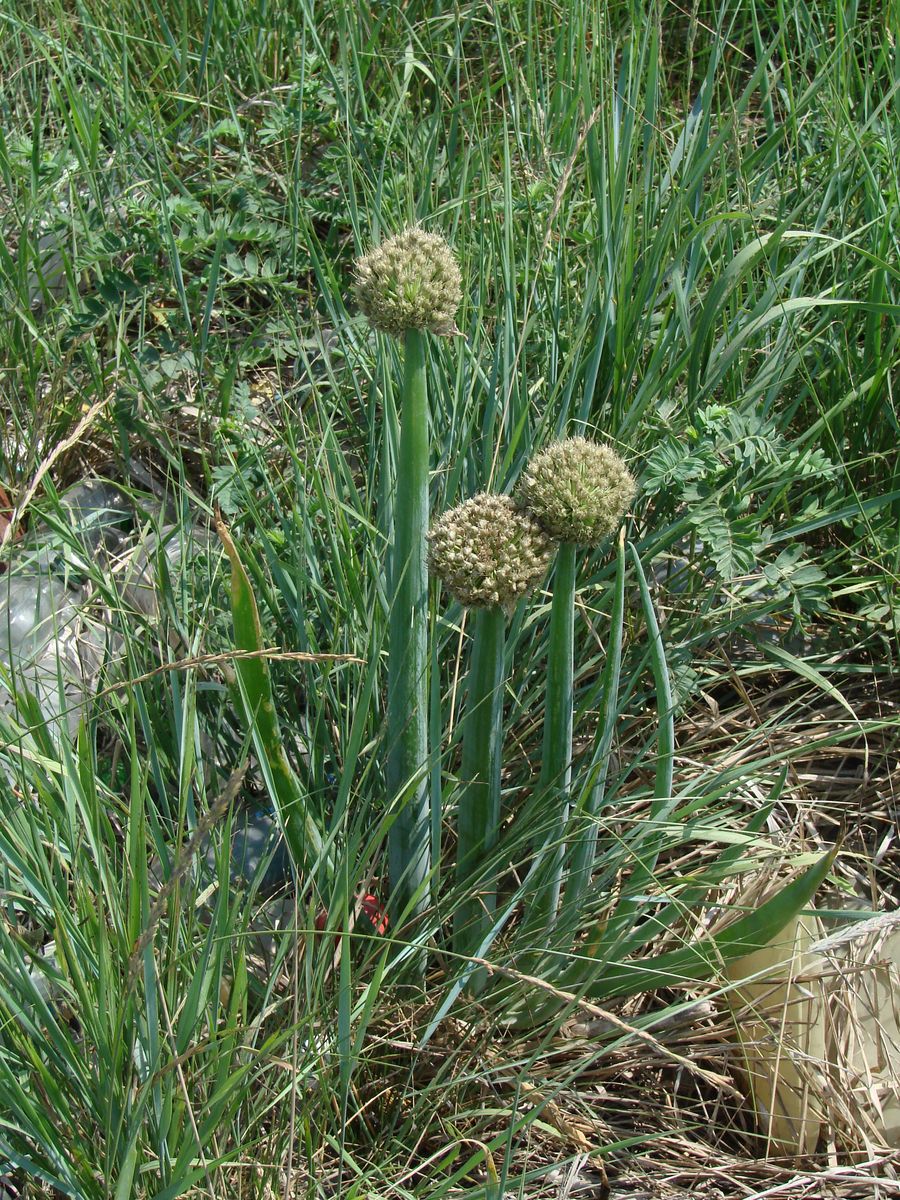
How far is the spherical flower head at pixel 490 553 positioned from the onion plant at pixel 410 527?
0.15m

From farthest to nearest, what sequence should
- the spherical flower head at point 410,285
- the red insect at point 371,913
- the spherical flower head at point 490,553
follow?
the red insect at point 371,913
the spherical flower head at point 410,285
the spherical flower head at point 490,553

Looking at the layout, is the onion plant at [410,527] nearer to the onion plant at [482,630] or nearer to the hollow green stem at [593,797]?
the onion plant at [482,630]

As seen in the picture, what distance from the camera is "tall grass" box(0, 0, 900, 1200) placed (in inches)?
53.1

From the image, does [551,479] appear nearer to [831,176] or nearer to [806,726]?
[806,726]

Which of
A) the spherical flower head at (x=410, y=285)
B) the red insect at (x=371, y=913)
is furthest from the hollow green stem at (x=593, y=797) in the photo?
the spherical flower head at (x=410, y=285)

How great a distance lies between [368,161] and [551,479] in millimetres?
1317

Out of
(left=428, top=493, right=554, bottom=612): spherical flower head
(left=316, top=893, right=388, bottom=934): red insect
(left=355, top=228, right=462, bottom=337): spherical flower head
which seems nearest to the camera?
(left=428, top=493, right=554, bottom=612): spherical flower head

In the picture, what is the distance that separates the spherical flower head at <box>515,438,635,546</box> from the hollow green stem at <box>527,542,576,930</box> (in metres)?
0.04

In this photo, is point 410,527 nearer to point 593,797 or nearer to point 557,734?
point 557,734

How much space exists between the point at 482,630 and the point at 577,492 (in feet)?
0.74

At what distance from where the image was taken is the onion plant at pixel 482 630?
1329 millimetres

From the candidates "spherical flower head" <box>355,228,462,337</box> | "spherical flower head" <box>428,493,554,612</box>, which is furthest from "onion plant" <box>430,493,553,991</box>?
"spherical flower head" <box>355,228,462,337</box>

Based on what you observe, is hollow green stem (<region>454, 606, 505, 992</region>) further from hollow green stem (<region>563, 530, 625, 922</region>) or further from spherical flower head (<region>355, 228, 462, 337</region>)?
spherical flower head (<region>355, 228, 462, 337</region>)

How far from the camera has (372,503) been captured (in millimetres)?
2160
